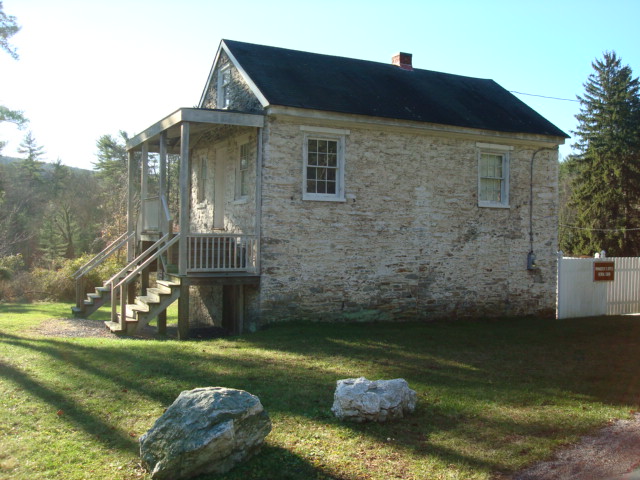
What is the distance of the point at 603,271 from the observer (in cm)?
1667

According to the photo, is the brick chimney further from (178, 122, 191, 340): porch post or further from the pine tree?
the pine tree

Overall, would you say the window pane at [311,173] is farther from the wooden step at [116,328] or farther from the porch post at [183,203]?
the wooden step at [116,328]

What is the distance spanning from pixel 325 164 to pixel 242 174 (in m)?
2.35

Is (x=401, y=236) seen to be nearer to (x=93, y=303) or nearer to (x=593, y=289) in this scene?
(x=593, y=289)

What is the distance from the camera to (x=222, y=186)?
1557cm

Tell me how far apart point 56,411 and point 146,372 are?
1550 mm

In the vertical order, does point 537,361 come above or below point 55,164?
below

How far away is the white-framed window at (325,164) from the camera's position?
13.0 metres

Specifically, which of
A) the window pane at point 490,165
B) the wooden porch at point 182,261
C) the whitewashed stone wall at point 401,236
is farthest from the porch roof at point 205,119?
the window pane at point 490,165

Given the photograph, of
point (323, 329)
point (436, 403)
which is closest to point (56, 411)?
point (436, 403)

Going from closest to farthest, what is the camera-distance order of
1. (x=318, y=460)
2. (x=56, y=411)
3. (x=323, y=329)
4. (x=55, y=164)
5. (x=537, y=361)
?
(x=318, y=460)
(x=56, y=411)
(x=537, y=361)
(x=323, y=329)
(x=55, y=164)

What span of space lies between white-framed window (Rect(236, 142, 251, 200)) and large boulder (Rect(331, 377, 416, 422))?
844 centimetres

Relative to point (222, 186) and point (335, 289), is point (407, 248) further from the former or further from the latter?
point (222, 186)

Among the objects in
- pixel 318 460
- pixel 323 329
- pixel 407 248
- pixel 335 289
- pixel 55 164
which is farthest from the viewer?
pixel 55 164
